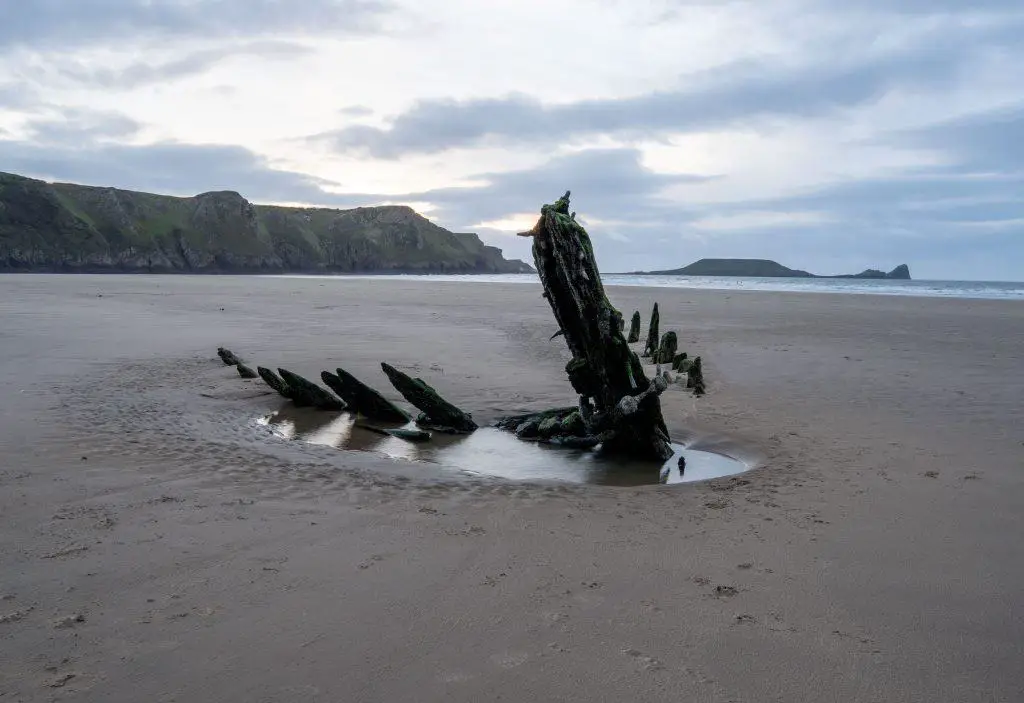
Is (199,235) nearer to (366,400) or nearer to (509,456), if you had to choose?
(366,400)

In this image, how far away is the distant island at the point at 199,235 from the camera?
10769 cm

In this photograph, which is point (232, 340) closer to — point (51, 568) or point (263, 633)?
point (51, 568)

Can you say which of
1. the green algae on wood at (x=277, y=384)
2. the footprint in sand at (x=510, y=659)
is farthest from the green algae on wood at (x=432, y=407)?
the footprint in sand at (x=510, y=659)

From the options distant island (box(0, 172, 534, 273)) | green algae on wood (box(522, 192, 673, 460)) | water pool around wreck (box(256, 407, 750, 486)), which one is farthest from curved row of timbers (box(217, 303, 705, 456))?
distant island (box(0, 172, 534, 273))

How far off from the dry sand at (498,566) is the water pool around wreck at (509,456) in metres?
0.52

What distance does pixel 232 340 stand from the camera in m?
17.2

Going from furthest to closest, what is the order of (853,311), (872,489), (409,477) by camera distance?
(853,311) → (409,477) → (872,489)

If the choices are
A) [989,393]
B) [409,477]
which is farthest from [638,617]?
[989,393]

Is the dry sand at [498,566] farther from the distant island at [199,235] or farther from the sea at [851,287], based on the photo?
the distant island at [199,235]

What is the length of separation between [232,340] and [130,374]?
513cm

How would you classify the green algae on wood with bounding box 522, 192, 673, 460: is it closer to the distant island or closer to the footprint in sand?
the footprint in sand

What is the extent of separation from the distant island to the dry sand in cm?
11650

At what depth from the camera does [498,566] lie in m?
4.63

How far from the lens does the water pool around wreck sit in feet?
24.2
